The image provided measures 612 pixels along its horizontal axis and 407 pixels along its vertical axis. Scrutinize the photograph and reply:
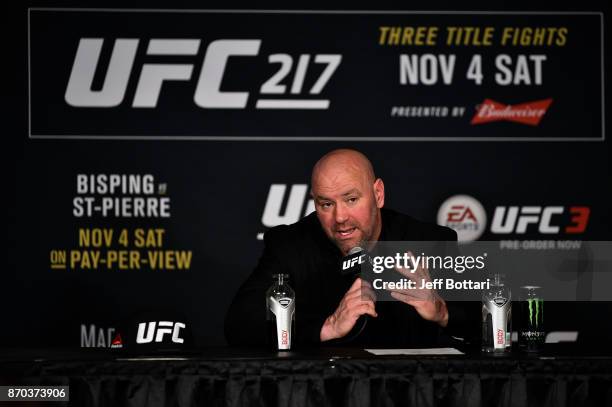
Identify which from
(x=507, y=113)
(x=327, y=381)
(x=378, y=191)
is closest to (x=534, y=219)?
(x=507, y=113)

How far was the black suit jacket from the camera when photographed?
2494 mm

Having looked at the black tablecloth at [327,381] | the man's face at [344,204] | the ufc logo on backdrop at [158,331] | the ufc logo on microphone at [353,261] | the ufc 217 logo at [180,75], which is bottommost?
the black tablecloth at [327,381]

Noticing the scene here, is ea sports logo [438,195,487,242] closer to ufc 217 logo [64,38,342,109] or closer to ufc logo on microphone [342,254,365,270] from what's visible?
ufc 217 logo [64,38,342,109]

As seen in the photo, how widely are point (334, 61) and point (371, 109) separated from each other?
0.29 meters

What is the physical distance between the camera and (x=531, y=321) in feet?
7.15

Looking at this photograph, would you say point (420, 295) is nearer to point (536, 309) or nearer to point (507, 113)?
point (536, 309)

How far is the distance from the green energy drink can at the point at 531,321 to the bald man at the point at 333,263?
0.86 feet

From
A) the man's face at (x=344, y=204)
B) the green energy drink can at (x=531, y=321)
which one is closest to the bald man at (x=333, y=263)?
the man's face at (x=344, y=204)

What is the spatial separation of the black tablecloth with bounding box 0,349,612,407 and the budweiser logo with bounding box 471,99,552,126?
85.8 inches

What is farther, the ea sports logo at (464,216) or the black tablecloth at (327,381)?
the ea sports logo at (464,216)

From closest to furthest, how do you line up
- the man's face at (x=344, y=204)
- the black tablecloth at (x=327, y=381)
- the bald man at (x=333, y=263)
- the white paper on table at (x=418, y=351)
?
the black tablecloth at (x=327, y=381) < the white paper on table at (x=418, y=351) < the bald man at (x=333, y=263) < the man's face at (x=344, y=204)

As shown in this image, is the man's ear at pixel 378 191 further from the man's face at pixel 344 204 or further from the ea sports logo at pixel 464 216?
the ea sports logo at pixel 464 216

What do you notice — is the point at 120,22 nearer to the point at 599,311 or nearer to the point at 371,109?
the point at 371,109

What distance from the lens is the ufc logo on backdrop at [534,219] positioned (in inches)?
160
